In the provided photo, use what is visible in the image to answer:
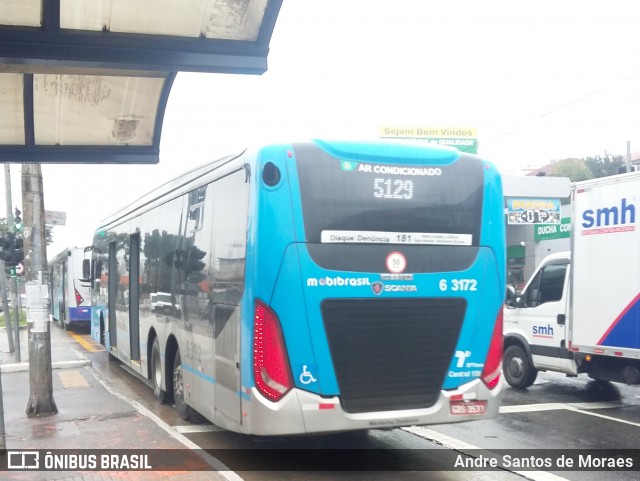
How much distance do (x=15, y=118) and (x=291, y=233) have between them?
108 inches

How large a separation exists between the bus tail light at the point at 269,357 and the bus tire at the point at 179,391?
326 centimetres

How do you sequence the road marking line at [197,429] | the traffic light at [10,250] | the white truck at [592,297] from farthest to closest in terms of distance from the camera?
the traffic light at [10,250] → the white truck at [592,297] → the road marking line at [197,429]

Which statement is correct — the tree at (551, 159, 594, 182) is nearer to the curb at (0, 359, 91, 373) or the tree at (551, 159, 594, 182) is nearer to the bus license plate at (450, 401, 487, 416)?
the curb at (0, 359, 91, 373)

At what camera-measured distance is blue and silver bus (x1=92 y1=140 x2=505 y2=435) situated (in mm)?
6195

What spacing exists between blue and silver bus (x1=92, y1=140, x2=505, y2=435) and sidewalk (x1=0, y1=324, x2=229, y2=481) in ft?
3.49

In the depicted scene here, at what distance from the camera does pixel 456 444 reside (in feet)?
27.2

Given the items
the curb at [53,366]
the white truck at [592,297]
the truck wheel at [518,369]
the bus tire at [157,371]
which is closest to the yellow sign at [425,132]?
the curb at [53,366]

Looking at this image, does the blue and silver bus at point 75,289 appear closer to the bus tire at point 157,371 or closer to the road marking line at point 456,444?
the bus tire at point 157,371

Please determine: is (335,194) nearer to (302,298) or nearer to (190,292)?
(302,298)

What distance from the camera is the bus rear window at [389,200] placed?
643 cm

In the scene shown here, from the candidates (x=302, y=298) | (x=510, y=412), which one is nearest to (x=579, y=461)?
(x=510, y=412)

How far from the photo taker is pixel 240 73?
503 centimetres

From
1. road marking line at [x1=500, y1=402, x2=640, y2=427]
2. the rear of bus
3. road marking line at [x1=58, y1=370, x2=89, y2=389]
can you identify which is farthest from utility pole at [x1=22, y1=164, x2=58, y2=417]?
road marking line at [x1=500, y1=402, x2=640, y2=427]

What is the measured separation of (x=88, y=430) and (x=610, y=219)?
776 cm
